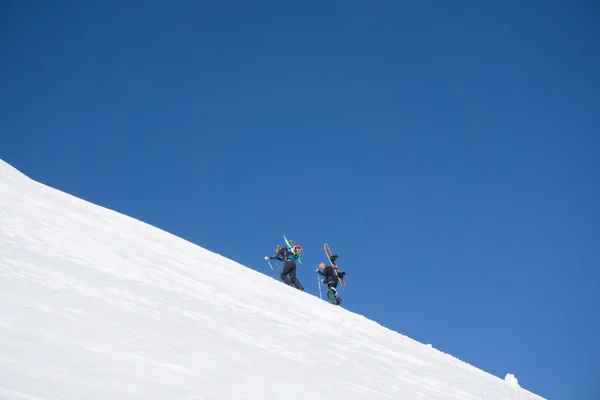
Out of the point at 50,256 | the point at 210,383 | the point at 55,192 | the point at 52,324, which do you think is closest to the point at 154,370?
the point at 210,383

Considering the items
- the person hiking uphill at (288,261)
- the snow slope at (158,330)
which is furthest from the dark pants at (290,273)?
the snow slope at (158,330)

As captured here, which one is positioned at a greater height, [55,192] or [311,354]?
[55,192]

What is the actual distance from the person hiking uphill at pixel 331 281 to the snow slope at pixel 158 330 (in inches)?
160

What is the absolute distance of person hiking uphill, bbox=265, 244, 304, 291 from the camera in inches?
611

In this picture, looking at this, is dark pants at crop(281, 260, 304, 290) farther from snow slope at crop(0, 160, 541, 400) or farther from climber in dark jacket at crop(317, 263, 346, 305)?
snow slope at crop(0, 160, 541, 400)

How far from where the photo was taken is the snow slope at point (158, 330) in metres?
3.80

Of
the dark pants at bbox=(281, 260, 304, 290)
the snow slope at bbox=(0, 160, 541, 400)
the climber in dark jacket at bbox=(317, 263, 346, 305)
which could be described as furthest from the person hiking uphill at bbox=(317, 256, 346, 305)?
the snow slope at bbox=(0, 160, 541, 400)

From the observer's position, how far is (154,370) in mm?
4090

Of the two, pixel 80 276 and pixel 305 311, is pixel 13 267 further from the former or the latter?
pixel 305 311

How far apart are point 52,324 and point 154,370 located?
89 centimetres

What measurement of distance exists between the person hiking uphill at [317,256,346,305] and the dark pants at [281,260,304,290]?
0.85m

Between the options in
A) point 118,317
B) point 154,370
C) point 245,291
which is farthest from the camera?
point 245,291

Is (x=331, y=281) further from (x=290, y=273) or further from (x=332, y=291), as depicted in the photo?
(x=290, y=273)

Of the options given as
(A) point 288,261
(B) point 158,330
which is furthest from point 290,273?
(B) point 158,330
